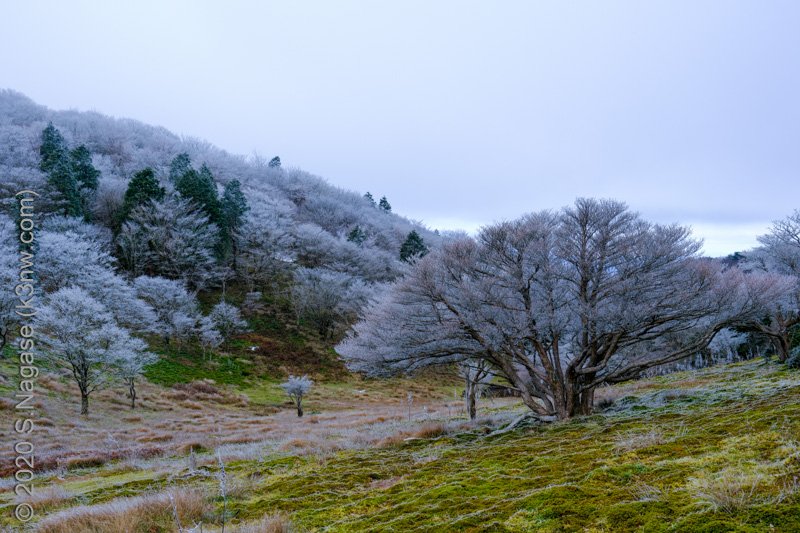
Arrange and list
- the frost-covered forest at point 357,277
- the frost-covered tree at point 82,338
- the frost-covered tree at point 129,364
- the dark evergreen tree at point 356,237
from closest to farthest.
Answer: the frost-covered forest at point 357,277 < the frost-covered tree at point 82,338 < the frost-covered tree at point 129,364 < the dark evergreen tree at point 356,237

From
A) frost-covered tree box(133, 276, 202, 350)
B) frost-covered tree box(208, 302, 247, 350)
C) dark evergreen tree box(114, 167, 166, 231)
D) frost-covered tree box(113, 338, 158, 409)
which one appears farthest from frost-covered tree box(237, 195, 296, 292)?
frost-covered tree box(113, 338, 158, 409)

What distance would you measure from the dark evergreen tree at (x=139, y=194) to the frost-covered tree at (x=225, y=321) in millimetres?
14752

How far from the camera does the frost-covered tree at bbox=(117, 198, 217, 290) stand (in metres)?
38.8

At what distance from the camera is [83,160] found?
45.4m

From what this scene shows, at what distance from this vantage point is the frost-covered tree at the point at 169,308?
108 feet

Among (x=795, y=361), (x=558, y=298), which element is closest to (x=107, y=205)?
(x=558, y=298)

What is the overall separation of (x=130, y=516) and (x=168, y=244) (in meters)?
39.9

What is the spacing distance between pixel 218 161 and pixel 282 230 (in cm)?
3927

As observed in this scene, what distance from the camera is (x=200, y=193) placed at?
1774 inches

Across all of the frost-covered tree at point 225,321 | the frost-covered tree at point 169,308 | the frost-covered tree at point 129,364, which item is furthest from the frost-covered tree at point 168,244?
the frost-covered tree at point 129,364

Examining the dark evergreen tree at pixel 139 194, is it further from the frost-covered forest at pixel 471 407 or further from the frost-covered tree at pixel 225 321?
the frost-covered tree at pixel 225 321

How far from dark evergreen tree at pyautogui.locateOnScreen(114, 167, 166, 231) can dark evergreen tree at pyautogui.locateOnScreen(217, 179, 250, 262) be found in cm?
694

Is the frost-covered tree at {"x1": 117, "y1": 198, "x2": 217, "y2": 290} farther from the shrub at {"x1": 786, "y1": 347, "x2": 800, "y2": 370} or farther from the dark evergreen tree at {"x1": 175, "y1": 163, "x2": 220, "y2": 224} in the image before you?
the shrub at {"x1": 786, "y1": 347, "x2": 800, "y2": 370}

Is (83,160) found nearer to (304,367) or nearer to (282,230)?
(282,230)
